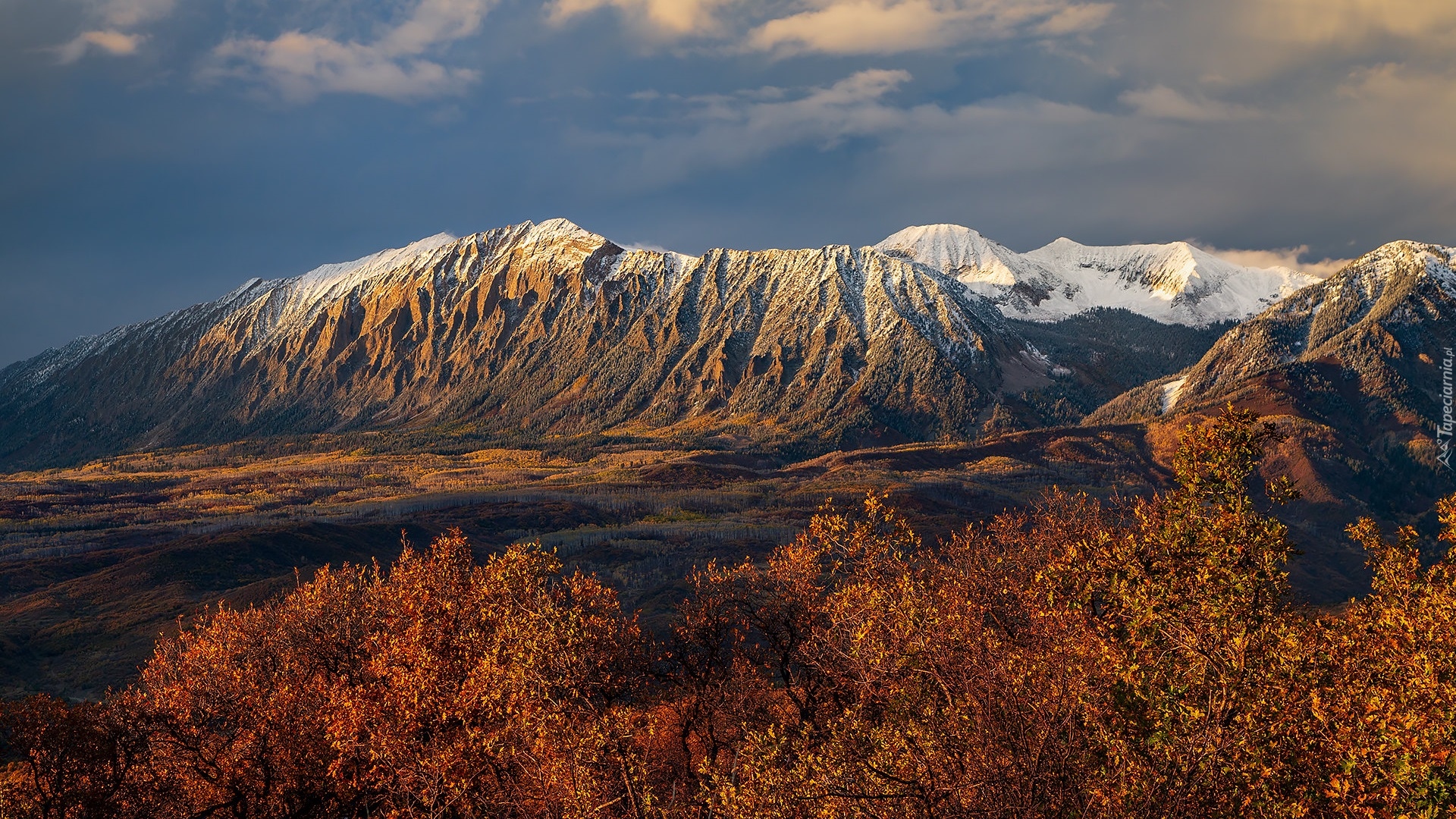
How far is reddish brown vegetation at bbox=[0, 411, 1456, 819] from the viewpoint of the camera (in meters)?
23.3

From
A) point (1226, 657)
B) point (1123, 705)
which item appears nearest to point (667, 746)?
point (1123, 705)

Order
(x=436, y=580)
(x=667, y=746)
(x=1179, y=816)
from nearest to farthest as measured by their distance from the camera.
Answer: (x=1179, y=816) → (x=436, y=580) → (x=667, y=746)

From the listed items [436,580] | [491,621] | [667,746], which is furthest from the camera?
[667,746]

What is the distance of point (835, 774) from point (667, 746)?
4692cm

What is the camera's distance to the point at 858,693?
42.1 metres

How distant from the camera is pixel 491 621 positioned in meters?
42.8

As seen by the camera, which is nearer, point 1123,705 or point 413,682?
point 1123,705

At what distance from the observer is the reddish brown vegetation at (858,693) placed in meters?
23.3

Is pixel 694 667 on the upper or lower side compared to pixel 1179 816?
lower

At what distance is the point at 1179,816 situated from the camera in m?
21.8

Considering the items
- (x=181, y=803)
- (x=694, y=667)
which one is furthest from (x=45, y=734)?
(x=694, y=667)

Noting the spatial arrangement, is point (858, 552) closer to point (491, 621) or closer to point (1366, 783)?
point (491, 621)

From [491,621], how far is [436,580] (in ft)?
19.9

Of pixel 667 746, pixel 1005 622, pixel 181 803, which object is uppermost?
pixel 1005 622
